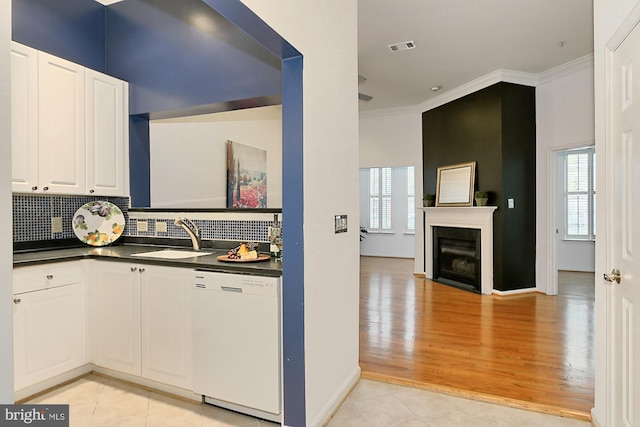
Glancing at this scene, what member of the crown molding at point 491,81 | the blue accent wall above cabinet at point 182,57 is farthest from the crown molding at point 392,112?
the blue accent wall above cabinet at point 182,57

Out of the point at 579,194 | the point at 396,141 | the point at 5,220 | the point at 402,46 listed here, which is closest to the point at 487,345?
the point at 402,46

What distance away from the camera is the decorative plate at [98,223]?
10.2 ft

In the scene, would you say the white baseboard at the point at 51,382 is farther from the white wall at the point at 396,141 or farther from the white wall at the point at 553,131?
the white wall at the point at 553,131

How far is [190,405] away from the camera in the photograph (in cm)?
229

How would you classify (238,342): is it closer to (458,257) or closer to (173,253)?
(173,253)

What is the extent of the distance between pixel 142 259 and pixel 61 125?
1.27m

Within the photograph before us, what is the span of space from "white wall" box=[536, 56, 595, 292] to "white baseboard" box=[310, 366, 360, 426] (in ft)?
12.1

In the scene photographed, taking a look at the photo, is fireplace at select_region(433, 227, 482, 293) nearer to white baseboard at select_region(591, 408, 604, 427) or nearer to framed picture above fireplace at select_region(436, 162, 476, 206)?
framed picture above fireplace at select_region(436, 162, 476, 206)

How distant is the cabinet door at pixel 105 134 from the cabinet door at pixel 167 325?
112 cm

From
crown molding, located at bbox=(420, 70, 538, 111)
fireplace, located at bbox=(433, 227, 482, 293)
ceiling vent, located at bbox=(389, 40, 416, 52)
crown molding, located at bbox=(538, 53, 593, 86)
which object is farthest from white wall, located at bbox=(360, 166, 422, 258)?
ceiling vent, located at bbox=(389, 40, 416, 52)

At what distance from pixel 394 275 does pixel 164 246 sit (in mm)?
4383

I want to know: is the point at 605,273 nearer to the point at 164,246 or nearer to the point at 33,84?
the point at 164,246

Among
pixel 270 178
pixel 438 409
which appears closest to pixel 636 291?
pixel 438 409

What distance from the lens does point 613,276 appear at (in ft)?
5.85
